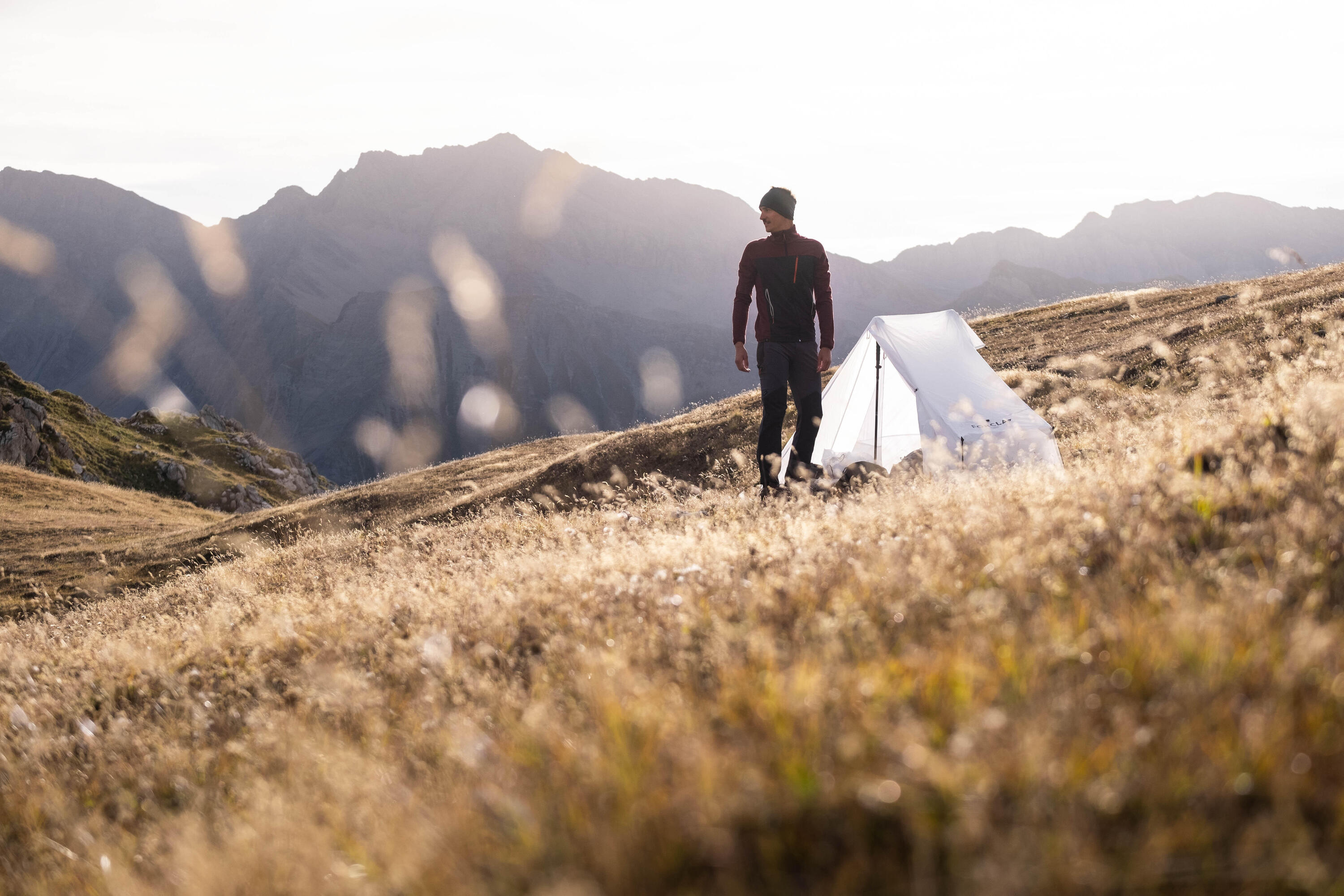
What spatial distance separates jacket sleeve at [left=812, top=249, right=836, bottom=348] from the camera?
7633mm

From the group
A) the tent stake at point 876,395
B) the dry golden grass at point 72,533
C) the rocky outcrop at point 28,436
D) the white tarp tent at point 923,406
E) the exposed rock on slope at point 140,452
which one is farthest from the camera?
the exposed rock on slope at point 140,452

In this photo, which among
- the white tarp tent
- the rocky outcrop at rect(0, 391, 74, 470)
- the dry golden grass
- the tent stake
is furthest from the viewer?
the rocky outcrop at rect(0, 391, 74, 470)

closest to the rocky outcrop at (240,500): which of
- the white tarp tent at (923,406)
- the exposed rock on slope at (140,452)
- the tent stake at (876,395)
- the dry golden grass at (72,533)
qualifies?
the exposed rock on slope at (140,452)

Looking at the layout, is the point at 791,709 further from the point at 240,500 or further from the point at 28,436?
the point at 28,436

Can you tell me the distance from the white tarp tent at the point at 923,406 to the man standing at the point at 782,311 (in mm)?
1672

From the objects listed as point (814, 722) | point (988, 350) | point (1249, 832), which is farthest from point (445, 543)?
point (988, 350)

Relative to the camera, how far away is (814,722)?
1737mm

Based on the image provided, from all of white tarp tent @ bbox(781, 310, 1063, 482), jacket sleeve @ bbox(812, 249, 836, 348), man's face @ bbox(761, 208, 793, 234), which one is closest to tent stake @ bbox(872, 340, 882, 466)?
white tarp tent @ bbox(781, 310, 1063, 482)

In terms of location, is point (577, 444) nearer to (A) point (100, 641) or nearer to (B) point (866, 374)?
(B) point (866, 374)

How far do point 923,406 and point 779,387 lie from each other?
350cm

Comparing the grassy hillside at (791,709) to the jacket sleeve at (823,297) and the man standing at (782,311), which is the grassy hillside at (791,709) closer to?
the man standing at (782,311)

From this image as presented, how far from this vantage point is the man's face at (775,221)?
299 inches

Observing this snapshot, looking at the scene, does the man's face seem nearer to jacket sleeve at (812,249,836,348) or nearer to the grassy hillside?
Answer: jacket sleeve at (812,249,836,348)

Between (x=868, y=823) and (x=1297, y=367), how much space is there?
22.3ft
